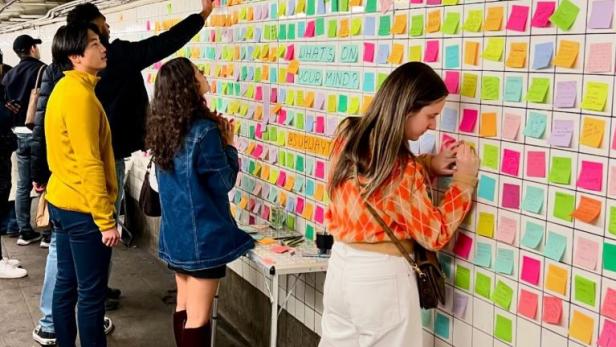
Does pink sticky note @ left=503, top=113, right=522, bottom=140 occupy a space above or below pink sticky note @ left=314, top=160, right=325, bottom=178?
above

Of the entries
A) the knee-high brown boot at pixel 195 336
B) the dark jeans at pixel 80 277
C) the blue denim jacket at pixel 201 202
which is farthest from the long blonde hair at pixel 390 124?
the dark jeans at pixel 80 277

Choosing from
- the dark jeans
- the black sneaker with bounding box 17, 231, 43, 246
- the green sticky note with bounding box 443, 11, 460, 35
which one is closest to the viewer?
the green sticky note with bounding box 443, 11, 460, 35

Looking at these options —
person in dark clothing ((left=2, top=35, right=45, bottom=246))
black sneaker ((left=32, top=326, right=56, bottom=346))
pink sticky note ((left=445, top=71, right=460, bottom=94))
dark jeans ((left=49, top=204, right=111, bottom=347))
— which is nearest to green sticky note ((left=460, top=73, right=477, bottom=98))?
pink sticky note ((left=445, top=71, right=460, bottom=94))

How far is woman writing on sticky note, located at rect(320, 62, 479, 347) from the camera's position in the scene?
2.10 m

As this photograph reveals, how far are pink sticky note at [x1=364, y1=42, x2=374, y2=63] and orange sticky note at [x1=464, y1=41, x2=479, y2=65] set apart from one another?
0.53 metres

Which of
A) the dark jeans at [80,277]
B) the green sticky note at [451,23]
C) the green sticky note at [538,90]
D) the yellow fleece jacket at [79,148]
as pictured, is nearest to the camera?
the green sticky note at [538,90]

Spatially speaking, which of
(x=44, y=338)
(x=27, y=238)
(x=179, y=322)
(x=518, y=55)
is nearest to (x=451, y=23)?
(x=518, y=55)

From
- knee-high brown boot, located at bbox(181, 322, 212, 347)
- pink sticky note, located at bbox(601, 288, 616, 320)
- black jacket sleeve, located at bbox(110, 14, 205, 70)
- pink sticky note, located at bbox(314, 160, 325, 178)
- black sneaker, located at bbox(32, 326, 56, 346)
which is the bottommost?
black sneaker, located at bbox(32, 326, 56, 346)

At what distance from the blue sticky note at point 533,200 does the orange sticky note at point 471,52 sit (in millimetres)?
430

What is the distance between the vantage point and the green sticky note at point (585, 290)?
1816 millimetres

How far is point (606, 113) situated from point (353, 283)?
88 centimetres

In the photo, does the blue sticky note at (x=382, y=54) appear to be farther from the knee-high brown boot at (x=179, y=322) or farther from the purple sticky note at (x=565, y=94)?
the knee-high brown boot at (x=179, y=322)

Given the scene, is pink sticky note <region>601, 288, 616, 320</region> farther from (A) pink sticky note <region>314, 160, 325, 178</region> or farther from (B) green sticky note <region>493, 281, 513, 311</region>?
(A) pink sticky note <region>314, 160, 325, 178</region>

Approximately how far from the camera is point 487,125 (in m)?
2.12
